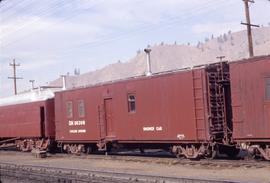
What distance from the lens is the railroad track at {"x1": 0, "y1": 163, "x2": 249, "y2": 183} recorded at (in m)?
13.0

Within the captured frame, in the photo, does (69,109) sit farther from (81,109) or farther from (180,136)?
(180,136)

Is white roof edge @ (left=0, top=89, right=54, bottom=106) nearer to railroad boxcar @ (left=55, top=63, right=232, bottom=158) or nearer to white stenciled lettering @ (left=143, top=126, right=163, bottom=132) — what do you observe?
railroad boxcar @ (left=55, top=63, right=232, bottom=158)

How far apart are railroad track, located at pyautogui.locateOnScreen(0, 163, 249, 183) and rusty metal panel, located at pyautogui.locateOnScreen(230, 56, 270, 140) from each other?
4676 millimetres

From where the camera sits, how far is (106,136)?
2297 cm

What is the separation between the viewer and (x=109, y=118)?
22.9 meters

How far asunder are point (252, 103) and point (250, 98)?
194 mm

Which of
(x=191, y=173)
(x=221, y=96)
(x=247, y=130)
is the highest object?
(x=221, y=96)

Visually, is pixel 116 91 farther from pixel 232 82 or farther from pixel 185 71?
pixel 232 82

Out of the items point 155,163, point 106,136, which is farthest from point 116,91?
point 155,163

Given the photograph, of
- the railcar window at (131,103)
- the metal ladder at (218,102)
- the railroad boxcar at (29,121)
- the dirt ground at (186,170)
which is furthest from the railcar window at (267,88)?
the railroad boxcar at (29,121)

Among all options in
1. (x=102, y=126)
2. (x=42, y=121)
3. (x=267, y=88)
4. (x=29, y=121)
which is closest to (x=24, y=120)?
(x=29, y=121)

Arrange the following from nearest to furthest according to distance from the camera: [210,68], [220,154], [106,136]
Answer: [210,68] < [220,154] < [106,136]

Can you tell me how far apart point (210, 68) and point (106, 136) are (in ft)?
22.6

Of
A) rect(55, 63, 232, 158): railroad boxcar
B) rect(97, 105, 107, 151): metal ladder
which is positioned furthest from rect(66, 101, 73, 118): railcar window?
rect(97, 105, 107, 151): metal ladder
